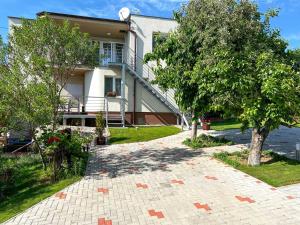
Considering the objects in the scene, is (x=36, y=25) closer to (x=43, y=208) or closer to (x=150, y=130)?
(x=43, y=208)

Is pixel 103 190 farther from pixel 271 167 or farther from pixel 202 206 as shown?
pixel 271 167

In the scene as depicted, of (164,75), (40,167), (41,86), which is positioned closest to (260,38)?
(164,75)

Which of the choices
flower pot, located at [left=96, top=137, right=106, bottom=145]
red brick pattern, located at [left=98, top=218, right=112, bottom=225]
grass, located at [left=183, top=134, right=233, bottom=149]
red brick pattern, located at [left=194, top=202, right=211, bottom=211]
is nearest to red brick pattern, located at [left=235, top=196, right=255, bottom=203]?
red brick pattern, located at [left=194, top=202, right=211, bottom=211]

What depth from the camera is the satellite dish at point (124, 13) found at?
75.8 feet

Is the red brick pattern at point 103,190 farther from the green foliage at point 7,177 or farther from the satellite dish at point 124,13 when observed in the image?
the satellite dish at point 124,13

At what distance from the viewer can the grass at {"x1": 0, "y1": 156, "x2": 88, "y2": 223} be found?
293 inches

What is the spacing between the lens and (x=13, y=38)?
9.87 metres

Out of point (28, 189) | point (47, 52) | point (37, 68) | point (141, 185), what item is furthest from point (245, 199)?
point (47, 52)

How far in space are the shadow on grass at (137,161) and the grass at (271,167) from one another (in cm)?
168

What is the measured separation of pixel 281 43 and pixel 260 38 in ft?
3.00

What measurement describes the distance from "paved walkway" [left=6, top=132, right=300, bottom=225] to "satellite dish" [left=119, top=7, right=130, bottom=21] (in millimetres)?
15001

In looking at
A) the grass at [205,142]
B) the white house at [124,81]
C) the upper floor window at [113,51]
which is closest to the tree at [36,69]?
the grass at [205,142]

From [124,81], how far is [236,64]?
13.8 m

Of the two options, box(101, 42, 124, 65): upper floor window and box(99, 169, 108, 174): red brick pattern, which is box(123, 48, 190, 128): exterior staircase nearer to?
box(101, 42, 124, 65): upper floor window
